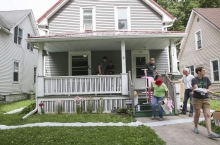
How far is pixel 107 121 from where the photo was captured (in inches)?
237

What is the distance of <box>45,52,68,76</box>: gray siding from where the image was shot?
10.6 metres

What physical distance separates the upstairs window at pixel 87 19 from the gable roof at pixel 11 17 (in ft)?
20.9

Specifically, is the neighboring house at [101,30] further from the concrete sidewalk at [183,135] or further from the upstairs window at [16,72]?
the upstairs window at [16,72]

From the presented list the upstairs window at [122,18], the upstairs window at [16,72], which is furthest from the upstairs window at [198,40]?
the upstairs window at [16,72]

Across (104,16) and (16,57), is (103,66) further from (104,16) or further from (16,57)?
(16,57)

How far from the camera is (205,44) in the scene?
47.9 ft

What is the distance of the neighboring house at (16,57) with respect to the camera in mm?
13188

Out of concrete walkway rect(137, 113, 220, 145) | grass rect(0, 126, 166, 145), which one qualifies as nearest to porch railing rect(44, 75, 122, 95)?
concrete walkway rect(137, 113, 220, 145)

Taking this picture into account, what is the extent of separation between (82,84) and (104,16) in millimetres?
5071

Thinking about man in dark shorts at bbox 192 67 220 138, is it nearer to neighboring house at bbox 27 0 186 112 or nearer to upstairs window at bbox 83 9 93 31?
neighboring house at bbox 27 0 186 112


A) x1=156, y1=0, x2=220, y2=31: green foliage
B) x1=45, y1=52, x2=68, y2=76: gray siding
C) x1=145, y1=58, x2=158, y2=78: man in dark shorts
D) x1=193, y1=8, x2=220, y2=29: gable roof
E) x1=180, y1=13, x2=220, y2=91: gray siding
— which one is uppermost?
x1=156, y1=0, x2=220, y2=31: green foliage

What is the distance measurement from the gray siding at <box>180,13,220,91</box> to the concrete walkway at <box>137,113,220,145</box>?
925 cm

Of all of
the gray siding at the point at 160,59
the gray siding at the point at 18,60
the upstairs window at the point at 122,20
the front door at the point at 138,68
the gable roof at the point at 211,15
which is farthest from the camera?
the gable roof at the point at 211,15

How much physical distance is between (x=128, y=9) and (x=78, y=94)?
20.7 ft
